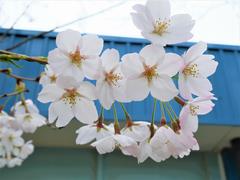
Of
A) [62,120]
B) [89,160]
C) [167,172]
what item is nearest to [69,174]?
[89,160]

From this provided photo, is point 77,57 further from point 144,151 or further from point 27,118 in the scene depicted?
point 27,118

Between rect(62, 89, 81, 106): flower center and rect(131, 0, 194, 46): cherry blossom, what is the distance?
0.16 m

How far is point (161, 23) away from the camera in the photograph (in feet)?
1.67

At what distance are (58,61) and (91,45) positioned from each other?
0.06 meters

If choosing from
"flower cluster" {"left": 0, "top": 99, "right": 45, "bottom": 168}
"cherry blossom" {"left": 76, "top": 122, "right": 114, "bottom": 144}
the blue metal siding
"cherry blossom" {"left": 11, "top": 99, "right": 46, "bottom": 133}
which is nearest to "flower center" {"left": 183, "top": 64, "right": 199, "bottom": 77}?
"cherry blossom" {"left": 76, "top": 122, "right": 114, "bottom": 144}

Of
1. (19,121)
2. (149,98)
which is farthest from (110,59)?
(149,98)

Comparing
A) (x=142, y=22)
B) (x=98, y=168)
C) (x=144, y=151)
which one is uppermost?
(x=142, y=22)

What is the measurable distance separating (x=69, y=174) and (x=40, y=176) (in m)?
0.24

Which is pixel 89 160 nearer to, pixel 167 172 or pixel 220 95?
pixel 167 172

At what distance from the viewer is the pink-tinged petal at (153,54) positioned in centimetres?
46

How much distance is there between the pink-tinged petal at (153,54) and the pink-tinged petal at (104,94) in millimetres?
76

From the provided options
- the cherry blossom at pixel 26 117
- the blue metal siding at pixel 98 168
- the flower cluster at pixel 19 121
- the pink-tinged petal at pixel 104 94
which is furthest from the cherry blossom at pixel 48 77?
the blue metal siding at pixel 98 168

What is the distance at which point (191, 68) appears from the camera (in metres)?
0.54

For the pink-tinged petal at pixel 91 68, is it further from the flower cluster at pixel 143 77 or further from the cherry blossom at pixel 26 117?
the cherry blossom at pixel 26 117
